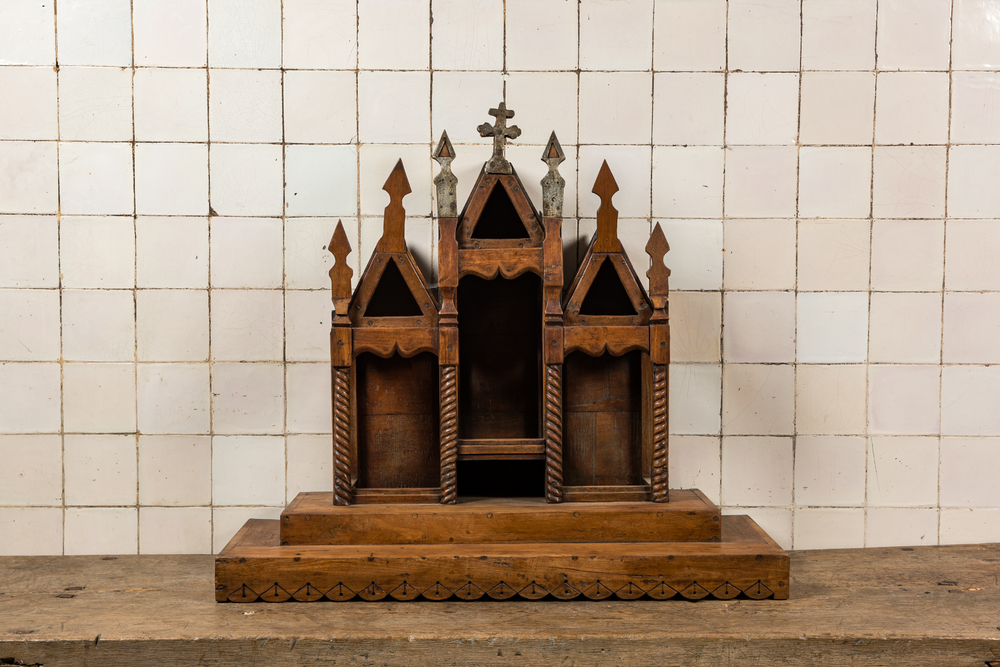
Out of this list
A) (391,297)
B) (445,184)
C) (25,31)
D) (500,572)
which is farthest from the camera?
(25,31)

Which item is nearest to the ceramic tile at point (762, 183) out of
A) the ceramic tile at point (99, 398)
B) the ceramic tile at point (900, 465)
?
the ceramic tile at point (900, 465)

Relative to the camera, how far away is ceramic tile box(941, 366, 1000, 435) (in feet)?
6.55

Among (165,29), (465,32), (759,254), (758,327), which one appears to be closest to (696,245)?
(759,254)

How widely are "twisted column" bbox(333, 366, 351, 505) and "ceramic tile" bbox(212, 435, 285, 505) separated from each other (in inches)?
14.9

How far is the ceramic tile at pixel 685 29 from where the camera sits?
6.41 feet

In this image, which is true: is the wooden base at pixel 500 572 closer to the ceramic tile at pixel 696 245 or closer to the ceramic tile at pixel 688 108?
the ceramic tile at pixel 696 245

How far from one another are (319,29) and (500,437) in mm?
1187

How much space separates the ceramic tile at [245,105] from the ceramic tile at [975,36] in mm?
1844

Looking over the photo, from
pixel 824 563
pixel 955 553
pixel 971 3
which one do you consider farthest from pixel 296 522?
pixel 971 3

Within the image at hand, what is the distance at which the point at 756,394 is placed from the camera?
1993 millimetres

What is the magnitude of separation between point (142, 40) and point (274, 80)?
37cm

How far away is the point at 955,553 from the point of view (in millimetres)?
1934

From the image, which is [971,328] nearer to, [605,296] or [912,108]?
[912,108]

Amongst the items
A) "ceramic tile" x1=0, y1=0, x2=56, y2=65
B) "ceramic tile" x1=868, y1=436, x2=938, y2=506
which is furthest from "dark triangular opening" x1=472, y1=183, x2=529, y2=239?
"ceramic tile" x1=0, y1=0, x2=56, y2=65
